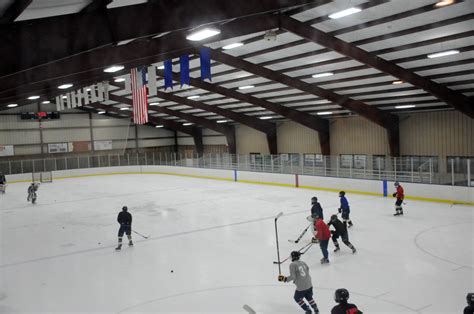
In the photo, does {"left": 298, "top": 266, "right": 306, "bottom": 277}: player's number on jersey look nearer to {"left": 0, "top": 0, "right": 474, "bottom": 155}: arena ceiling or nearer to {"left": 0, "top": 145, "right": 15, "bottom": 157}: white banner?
{"left": 0, "top": 0, "right": 474, "bottom": 155}: arena ceiling

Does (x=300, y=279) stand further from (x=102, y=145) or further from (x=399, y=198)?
(x=102, y=145)

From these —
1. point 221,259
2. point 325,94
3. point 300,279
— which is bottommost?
point 221,259

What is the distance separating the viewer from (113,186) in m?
28.6

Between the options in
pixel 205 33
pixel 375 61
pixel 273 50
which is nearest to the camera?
pixel 205 33

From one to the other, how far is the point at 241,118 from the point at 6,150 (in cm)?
2129

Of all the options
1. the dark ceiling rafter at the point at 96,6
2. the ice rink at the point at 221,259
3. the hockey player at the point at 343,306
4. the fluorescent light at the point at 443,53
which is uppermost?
the fluorescent light at the point at 443,53

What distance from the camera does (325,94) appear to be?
23891 mm

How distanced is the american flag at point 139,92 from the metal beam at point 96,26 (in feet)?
32.9

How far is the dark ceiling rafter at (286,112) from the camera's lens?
26248 millimetres

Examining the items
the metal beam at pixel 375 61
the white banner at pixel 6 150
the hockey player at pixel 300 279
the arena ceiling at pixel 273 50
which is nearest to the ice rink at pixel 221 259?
the hockey player at pixel 300 279

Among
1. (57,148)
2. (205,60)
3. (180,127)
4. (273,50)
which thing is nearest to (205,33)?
(205,60)

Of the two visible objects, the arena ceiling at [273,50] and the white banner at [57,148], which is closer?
the arena ceiling at [273,50]

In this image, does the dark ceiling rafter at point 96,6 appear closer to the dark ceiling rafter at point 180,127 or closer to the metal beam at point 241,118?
the metal beam at point 241,118

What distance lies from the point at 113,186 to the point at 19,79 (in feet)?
54.7
